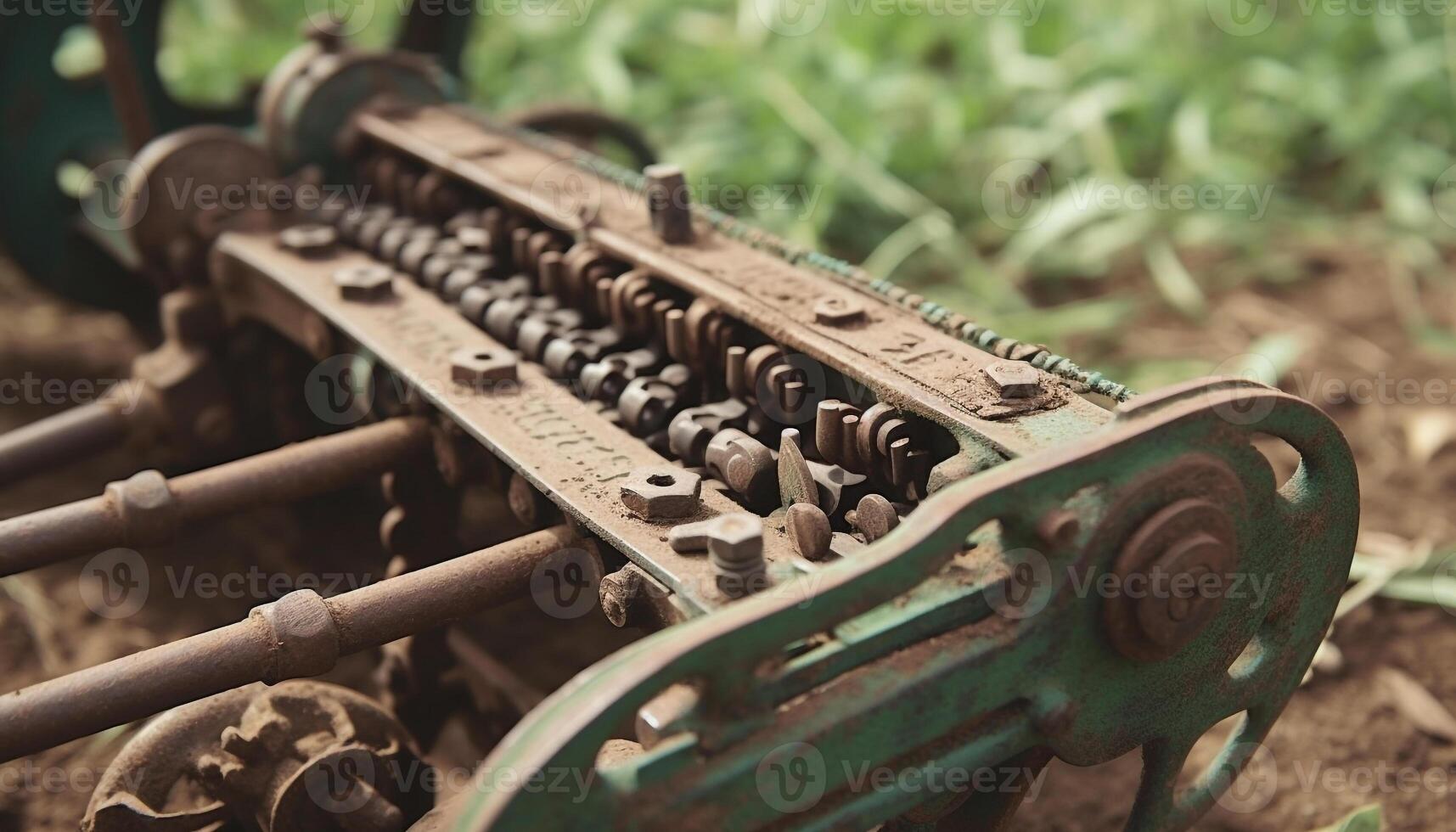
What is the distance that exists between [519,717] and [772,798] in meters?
1.23

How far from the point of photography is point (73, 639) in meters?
3.11

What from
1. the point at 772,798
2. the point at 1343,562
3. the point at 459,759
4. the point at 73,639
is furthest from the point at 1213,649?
the point at 73,639

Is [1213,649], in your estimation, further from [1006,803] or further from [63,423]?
[63,423]

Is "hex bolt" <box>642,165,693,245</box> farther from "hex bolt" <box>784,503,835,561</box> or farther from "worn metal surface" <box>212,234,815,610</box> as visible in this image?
"hex bolt" <box>784,503,835,561</box>

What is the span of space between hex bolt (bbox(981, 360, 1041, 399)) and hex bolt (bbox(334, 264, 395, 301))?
49.1 inches

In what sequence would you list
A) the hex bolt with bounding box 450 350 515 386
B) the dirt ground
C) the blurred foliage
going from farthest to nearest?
the blurred foliage → the dirt ground → the hex bolt with bounding box 450 350 515 386

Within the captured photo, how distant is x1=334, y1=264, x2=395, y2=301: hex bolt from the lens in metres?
2.60
